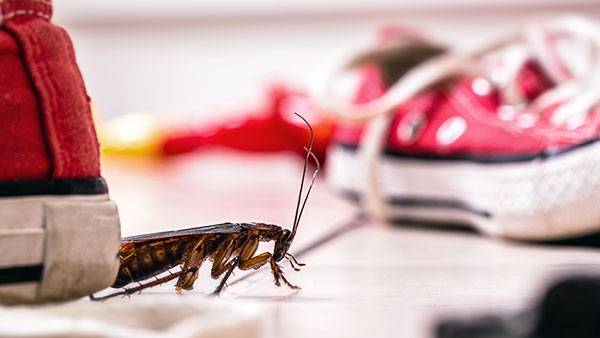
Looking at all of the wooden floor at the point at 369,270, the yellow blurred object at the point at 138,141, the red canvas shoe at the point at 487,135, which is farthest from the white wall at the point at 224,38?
the red canvas shoe at the point at 487,135

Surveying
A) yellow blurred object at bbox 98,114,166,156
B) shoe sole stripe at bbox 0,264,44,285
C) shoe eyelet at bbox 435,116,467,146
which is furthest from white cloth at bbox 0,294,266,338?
yellow blurred object at bbox 98,114,166,156

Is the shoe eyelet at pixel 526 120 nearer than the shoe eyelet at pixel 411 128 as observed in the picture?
Yes

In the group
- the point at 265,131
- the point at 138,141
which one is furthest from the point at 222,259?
the point at 138,141

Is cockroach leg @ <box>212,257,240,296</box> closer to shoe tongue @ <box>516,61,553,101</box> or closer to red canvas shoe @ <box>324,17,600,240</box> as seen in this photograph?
red canvas shoe @ <box>324,17,600,240</box>

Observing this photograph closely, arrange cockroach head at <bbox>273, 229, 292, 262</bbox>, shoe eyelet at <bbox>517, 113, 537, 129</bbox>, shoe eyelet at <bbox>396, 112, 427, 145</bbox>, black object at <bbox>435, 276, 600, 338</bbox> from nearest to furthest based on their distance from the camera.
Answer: black object at <bbox>435, 276, 600, 338</bbox>, cockroach head at <bbox>273, 229, 292, 262</bbox>, shoe eyelet at <bbox>517, 113, 537, 129</bbox>, shoe eyelet at <bbox>396, 112, 427, 145</bbox>

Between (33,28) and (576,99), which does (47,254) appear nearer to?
(33,28)

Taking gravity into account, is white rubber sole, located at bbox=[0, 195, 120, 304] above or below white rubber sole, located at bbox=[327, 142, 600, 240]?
above

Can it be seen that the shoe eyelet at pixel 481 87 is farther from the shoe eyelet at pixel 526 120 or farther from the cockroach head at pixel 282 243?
the cockroach head at pixel 282 243

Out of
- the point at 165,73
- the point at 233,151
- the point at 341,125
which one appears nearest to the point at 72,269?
the point at 341,125
